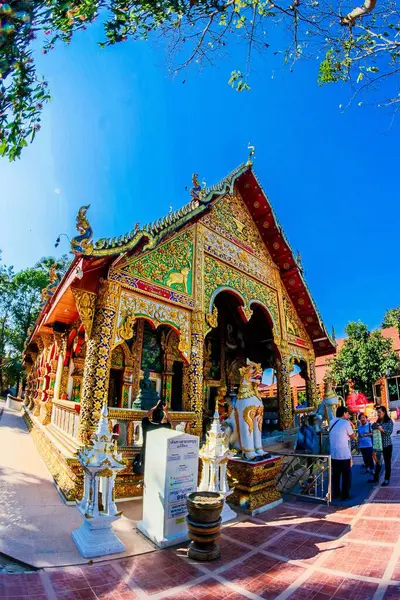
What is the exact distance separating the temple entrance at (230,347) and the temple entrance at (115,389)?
3.34 m

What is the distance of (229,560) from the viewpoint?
3328 millimetres

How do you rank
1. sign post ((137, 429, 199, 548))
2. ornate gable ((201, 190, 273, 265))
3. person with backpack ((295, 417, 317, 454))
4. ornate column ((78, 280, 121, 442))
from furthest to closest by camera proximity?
ornate gable ((201, 190, 273, 265))
person with backpack ((295, 417, 317, 454))
ornate column ((78, 280, 121, 442))
sign post ((137, 429, 199, 548))

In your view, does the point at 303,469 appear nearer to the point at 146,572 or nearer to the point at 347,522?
the point at 347,522

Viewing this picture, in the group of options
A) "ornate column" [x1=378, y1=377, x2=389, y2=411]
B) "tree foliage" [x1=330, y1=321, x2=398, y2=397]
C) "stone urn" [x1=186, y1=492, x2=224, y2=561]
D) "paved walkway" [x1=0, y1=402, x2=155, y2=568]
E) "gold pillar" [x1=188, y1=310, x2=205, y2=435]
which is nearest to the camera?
"paved walkway" [x1=0, y1=402, x2=155, y2=568]

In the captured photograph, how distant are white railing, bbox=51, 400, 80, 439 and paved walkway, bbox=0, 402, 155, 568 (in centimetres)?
91

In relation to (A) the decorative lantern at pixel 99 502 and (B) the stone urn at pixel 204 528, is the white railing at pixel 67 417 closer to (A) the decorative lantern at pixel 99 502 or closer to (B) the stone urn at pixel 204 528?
(A) the decorative lantern at pixel 99 502

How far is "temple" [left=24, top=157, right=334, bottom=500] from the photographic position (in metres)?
5.63

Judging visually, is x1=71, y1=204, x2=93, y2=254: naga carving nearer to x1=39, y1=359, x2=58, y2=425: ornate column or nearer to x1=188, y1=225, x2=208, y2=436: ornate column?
x1=188, y1=225, x2=208, y2=436: ornate column

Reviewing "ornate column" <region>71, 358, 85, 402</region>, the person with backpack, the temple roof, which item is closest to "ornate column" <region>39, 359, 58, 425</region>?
"ornate column" <region>71, 358, 85, 402</region>

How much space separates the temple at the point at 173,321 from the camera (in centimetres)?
563

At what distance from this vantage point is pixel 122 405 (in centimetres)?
883

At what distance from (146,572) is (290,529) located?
7.08 ft

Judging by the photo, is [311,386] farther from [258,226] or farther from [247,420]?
[247,420]

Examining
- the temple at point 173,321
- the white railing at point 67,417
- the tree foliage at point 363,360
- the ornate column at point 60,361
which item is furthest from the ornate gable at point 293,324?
the tree foliage at point 363,360
